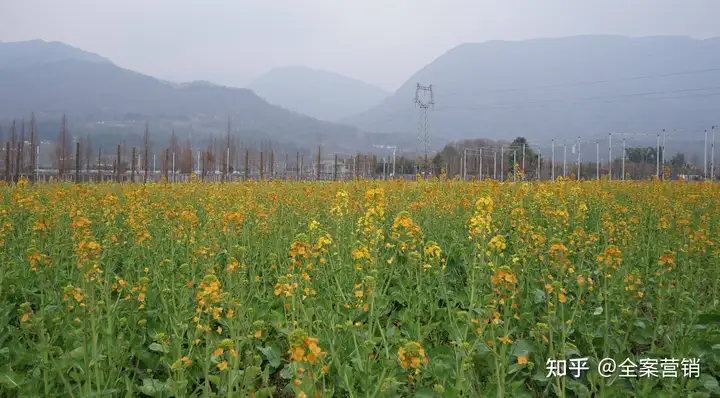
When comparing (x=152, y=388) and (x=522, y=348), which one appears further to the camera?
(x=522, y=348)

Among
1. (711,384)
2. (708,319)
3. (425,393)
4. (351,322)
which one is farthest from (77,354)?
(708,319)

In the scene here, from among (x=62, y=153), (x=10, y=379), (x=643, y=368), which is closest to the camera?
(x=10, y=379)

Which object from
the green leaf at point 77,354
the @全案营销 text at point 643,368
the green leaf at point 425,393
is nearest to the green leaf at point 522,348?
the @全案营销 text at point 643,368

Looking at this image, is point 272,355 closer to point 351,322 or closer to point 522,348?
point 351,322

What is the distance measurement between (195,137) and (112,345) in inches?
7225

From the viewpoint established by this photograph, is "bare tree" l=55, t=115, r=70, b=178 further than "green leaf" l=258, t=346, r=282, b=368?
Yes

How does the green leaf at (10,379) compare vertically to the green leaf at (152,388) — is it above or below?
above

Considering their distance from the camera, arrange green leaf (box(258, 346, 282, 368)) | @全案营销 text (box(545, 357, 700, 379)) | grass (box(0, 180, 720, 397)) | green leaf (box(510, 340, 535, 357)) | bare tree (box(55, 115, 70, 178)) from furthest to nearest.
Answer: bare tree (box(55, 115, 70, 178))
green leaf (box(258, 346, 282, 368))
green leaf (box(510, 340, 535, 357))
@全案营销 text (box(545, 357, 700, 379))
grass (box(0, 180, 720, 397))

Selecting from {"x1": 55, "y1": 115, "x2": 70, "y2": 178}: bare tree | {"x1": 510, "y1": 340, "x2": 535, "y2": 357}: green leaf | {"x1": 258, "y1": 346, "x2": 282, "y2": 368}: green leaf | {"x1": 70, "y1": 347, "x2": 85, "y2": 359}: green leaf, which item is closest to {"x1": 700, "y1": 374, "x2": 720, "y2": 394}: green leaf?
{"x1": 510, "y1": 340, "x2": 535, "y2": 357}: green leaf

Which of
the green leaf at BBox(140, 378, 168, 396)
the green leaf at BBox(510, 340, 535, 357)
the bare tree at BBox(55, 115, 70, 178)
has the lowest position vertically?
the green leaf at BBox(140, 378, 168, 396)

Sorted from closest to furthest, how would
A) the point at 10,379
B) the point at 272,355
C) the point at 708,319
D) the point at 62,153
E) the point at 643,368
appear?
1. the point at 10,379
2. the point at 643,368
3. the point at 272,355
4. the point at 708,319
5. the point at 62,153

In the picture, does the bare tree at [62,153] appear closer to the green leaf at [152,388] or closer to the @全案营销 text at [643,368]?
the green leaf at [152,388]

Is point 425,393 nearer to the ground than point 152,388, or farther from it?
farther from it

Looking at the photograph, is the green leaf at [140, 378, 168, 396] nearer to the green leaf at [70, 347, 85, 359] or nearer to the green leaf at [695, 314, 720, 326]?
the green leaf at [70, 347, 85, 359]
